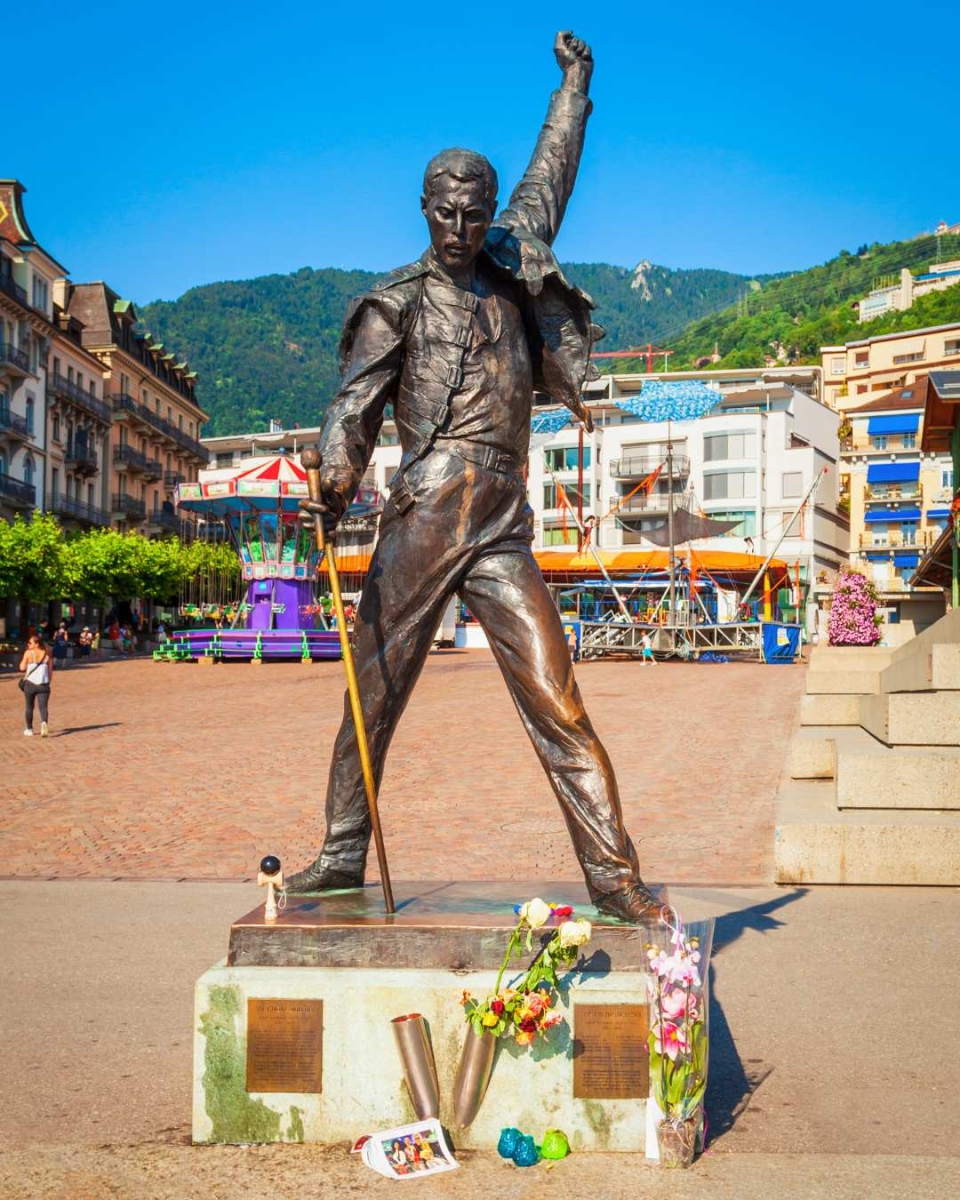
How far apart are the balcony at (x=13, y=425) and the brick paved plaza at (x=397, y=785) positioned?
29398 mm

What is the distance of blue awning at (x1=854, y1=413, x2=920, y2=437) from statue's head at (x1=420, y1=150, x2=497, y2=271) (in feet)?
246

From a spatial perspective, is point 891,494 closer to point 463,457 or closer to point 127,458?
point 127,458

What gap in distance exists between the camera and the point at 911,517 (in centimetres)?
7475

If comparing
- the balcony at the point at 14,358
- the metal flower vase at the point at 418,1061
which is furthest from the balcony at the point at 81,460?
the metal flower vase at the point at 418,1061

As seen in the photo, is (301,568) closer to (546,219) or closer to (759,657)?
(759,657)

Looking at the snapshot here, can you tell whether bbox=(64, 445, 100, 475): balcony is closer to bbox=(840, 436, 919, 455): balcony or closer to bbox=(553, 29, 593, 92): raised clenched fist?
bbox=(840, 436, 919, 455): balcony

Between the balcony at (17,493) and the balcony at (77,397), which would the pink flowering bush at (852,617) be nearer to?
the balcony at (17,493)

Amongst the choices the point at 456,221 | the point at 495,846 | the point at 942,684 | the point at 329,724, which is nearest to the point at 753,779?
the point at 942,684

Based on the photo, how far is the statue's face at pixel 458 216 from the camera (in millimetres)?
4316

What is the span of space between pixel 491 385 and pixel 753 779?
887 centimetres

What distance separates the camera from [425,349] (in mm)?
4508

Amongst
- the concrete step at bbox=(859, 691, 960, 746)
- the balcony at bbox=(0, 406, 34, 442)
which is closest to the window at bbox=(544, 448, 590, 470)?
the balcony at bbox=(0, 406, 34, 442)

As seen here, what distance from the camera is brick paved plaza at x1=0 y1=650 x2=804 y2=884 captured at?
873 centimetres

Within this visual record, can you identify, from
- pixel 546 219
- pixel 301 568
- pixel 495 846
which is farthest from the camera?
pixel 301 568
